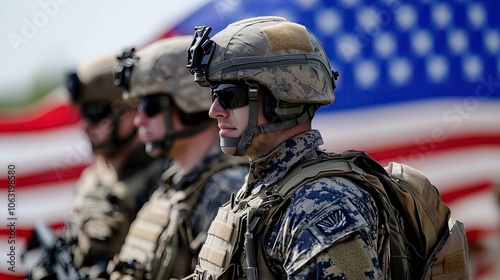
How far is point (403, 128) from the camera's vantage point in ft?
28.8

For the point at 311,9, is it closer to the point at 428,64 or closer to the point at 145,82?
the point at 428,64

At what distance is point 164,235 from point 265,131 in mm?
1858

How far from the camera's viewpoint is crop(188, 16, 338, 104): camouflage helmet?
368cm

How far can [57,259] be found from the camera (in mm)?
6621

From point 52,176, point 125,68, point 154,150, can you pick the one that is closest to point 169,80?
point 125,68

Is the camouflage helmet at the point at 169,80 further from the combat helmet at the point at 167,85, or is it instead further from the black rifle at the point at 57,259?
the black rifle at the point at 57,259

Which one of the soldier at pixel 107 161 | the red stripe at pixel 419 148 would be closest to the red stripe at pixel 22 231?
the soldier at pixel 107 161

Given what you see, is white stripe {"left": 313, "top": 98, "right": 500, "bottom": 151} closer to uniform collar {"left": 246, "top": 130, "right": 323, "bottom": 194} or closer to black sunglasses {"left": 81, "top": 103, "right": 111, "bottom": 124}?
black sunglasses {"left": 81, "top": 103, "right": 111, "bottom": 124}

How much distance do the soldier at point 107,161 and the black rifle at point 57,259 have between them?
22cm

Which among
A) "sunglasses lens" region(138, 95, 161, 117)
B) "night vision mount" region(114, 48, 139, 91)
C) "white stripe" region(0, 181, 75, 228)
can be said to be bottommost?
"white stripe" region(0, 181, 75, 228)

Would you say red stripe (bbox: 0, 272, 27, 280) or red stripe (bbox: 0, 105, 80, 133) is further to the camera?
red stripe (bbox: 0, 105, 80, 133)

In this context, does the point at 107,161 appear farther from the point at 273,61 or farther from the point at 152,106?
the point at 273,61

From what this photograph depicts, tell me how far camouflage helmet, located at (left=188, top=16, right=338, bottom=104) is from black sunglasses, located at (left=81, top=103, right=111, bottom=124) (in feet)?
13.2

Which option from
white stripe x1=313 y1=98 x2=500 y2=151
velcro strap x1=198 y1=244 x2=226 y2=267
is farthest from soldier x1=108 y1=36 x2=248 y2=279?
white stripe x1=313 y1=98 x2=500 y2=151
